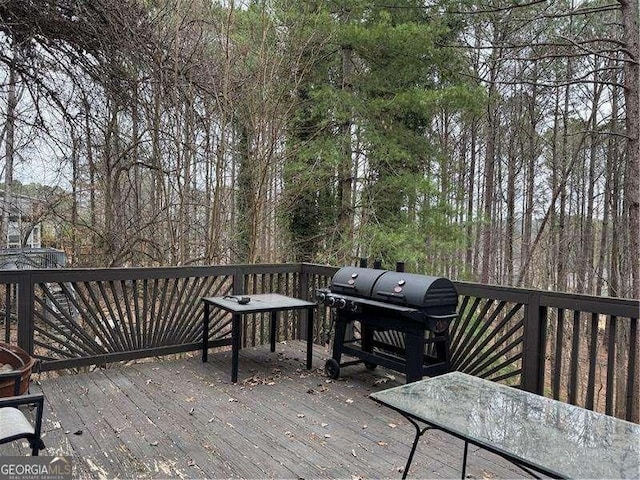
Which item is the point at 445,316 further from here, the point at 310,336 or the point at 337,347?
the point at 310,336

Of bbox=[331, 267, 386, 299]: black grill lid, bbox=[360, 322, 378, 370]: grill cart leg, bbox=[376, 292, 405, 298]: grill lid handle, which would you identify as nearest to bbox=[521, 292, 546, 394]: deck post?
bbox=[376, 292, 405, 298]: grill lid handle

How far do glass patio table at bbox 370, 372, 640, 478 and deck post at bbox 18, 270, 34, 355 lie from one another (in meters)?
3.23

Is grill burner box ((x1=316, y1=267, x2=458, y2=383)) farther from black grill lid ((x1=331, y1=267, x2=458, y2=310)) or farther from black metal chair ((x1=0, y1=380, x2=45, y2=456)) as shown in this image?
black metal chair ((x1=0, y1=380, x2=45, y2=456))

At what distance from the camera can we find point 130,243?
19.1ft

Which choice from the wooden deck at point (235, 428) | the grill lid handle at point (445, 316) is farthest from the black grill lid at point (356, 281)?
the wooden deck at point (235, 428)

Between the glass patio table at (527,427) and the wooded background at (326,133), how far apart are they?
14.2ft

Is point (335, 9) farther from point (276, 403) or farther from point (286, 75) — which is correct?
point (276, 403)

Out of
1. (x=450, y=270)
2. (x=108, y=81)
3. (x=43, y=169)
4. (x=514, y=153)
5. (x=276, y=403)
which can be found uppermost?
(x=514, y=153)

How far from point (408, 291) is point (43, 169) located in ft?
15.9

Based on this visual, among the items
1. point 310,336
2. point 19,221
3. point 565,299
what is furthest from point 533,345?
point 19,221

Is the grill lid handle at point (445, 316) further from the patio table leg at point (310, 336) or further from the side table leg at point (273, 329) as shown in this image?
the side table leg at point (273, 329)

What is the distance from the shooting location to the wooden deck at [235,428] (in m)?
2.63

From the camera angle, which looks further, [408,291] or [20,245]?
[20,245]

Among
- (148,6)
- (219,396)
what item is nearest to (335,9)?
(148,6)
